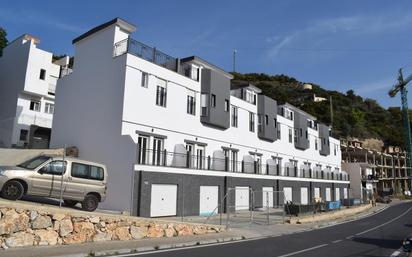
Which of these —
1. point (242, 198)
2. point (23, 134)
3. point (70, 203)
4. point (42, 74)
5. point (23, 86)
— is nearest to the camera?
point (70, 203)

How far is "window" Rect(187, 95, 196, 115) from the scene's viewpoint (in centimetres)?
2955

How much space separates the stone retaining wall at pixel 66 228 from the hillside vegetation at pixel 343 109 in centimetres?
8778

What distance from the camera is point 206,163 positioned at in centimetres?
3000

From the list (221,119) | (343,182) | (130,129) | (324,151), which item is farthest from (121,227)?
(343,182)

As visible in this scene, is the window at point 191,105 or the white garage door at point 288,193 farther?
the white garage door at point 288,193

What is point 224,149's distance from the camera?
33469 millimetres

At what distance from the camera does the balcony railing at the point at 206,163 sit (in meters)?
24.7

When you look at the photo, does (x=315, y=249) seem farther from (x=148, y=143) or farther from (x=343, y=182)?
(x=343, y=182)

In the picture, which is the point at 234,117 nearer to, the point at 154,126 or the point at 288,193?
the point at 154,126

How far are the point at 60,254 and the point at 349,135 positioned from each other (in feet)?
341

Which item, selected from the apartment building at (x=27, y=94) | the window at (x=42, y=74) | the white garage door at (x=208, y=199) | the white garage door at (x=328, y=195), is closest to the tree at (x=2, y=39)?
the apartment building at (x=27, y=94)

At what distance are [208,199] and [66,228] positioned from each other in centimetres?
1756

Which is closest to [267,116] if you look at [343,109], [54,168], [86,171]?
[86,171]

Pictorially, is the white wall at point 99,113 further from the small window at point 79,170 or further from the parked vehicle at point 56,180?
the small window at point 79,170
